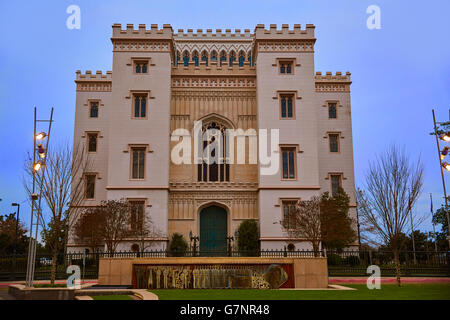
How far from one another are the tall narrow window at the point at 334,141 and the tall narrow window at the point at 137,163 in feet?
54.4

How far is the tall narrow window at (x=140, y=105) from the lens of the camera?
33.3 m

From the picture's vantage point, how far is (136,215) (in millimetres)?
30469

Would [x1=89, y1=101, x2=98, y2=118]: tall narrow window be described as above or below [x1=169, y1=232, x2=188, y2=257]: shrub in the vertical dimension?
above

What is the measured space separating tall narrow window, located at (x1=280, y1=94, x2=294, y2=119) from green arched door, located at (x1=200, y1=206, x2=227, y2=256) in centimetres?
883

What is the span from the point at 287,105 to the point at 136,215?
13883 millimetres

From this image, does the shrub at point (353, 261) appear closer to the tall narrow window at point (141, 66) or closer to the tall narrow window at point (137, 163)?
the tall narrow window at point (137, 163)

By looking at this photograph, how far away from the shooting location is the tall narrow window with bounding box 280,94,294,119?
33406mm

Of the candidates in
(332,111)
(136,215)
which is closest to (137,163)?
(136,215)

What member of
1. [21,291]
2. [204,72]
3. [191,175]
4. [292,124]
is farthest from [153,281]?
[204,72]

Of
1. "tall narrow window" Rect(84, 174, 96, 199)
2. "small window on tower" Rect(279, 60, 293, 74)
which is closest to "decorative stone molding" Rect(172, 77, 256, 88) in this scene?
"small window on tower" Rect(279, 60, 293, 74)

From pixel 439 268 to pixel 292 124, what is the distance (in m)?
13.8

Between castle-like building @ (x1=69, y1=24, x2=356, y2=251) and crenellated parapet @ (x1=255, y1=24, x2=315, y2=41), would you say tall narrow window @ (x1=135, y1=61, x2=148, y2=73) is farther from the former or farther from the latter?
crenellated parapet @ (x1=255, y1=24, x2=315, y2=41)

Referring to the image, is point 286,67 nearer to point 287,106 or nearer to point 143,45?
point 287,106

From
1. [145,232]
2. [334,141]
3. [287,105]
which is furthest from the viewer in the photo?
[334,141]
